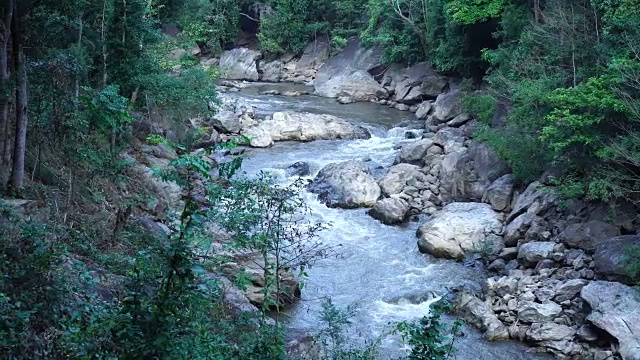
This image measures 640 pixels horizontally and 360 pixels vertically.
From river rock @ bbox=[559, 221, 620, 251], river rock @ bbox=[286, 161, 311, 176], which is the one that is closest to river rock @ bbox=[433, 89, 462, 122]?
river rock @ bbox=[286, 161, 311, 176]

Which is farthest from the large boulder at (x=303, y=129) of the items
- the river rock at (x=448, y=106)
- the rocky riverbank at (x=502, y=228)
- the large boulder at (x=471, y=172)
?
the large boulder at (x=471, y=172)

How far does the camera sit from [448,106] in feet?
83.0

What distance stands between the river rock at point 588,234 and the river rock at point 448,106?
11.6 m

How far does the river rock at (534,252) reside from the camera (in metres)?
13.5

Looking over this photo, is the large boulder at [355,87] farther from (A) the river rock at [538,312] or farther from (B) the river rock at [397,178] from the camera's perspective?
(A) the river rock at [538,312]

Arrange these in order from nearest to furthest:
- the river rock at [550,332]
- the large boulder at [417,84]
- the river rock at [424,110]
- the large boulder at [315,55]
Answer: the river rock at [550,332] < the river rock at [424,110] < the large boulder at [417,84] < the large boulder at [315,55]

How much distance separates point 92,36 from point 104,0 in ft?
3.23

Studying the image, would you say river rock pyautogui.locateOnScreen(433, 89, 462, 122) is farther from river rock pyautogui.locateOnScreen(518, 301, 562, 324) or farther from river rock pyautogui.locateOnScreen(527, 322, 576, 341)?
river rock pyautogui.locateOnScreen(527, 322, 576, 341)

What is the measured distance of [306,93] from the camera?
34.8 meters

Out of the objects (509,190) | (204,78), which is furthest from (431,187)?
(204,78)

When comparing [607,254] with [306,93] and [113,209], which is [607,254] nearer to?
[113,209]

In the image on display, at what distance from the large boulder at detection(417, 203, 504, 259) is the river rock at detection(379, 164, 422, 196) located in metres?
2.59

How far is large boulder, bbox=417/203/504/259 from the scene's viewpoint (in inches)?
584

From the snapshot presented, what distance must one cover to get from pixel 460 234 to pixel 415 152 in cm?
578
